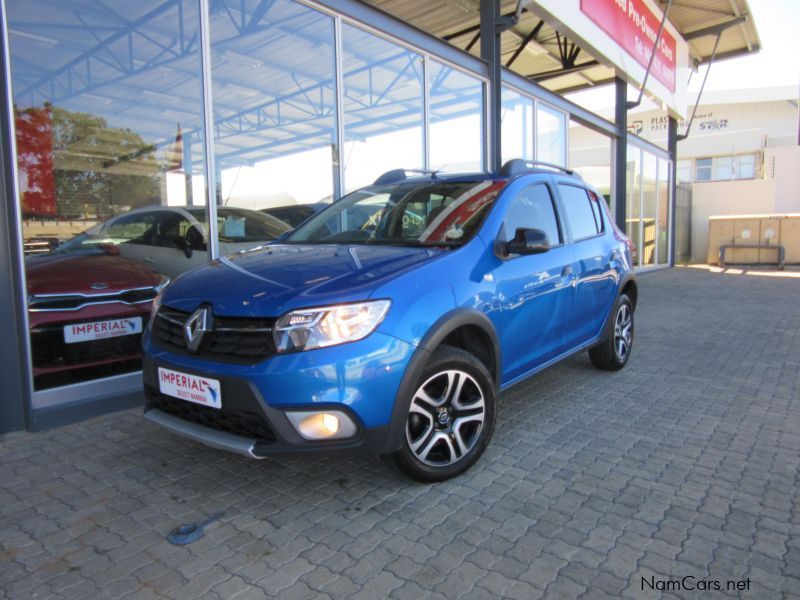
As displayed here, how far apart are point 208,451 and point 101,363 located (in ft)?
4.62

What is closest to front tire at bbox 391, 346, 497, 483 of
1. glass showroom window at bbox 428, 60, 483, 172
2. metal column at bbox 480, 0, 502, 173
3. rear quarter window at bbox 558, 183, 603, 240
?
rear quarter window at bbox 558, 183, 603, 240

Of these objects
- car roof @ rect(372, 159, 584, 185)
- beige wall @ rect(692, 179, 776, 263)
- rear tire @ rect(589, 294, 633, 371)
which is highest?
beige wall @ rect(692, 179, 776, 263)

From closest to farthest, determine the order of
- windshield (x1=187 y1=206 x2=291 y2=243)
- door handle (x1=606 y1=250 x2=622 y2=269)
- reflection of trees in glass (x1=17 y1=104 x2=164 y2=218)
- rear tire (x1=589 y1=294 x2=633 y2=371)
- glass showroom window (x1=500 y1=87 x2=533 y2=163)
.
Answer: reflection of trees in glass (x1=17 y1=104 x2=164 y2=218) < door handle (x1=606 y1=250 x2=622 y2=269) < rear tire (x1=589 y1=294 x2=633 y2=371) < windshield (x1=187 y1=206 x2=291 y2=243) < glass showroom window (x1=500 y1=87 x2=533 y2=163)

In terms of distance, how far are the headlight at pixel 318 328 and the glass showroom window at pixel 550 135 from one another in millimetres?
8349

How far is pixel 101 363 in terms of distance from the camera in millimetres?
4168

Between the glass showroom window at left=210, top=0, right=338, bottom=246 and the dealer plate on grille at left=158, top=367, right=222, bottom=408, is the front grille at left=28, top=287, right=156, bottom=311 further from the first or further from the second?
the dealer plate on grille at left=158, top=367, right=222, bottom=408

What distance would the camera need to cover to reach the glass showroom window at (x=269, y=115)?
221 inches

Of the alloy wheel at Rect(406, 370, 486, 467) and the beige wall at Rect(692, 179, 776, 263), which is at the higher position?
the beige wall at Rect(692, 179, 776, 263)

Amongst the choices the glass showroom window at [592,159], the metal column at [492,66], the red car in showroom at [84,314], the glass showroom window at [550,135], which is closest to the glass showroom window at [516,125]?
the glass showroom window at [550,135]

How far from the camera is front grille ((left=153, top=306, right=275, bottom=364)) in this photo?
2.49 metres

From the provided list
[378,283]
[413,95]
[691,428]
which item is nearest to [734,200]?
[413,95]

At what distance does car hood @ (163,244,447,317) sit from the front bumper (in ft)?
0.82

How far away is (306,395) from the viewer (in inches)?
94.3

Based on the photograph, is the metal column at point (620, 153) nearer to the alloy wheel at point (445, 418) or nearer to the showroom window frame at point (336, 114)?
the showroom window frame at point (336, 114)
